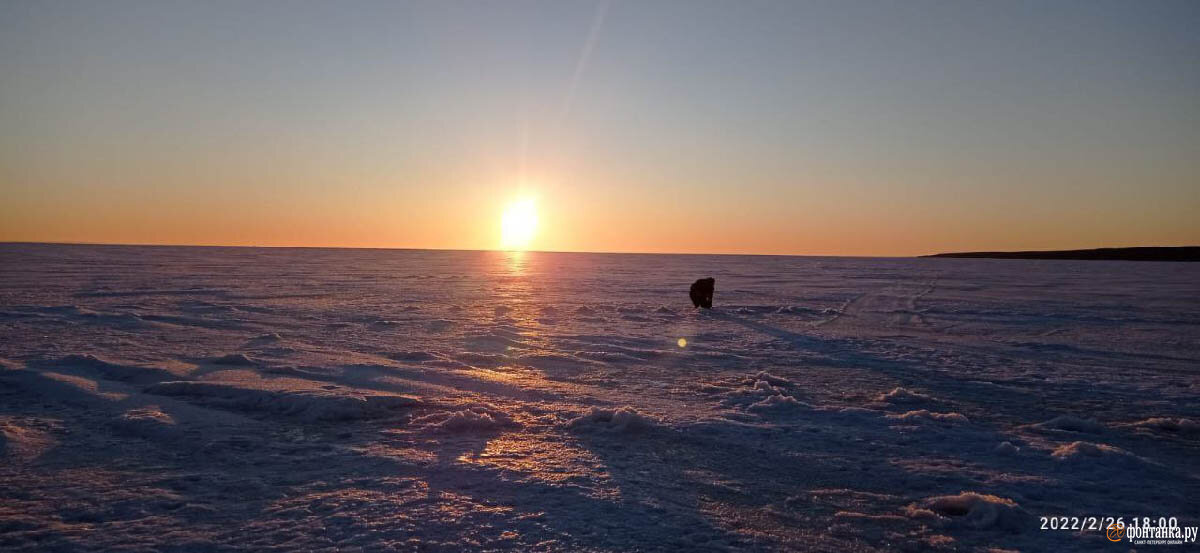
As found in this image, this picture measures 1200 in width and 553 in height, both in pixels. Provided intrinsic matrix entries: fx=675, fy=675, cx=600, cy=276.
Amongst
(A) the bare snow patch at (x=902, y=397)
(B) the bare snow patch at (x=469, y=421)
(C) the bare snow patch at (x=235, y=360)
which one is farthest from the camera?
(C) the bare snow patch at (x=235, y=360)

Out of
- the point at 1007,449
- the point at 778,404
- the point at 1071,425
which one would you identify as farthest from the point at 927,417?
the point at 778,404

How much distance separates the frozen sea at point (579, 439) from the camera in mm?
4055

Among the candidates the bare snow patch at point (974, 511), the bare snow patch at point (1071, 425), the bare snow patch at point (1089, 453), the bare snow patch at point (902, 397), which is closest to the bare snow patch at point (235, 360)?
the bare snow patch at point (902, 397)

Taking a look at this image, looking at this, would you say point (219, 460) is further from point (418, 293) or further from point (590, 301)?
point (418, 293)

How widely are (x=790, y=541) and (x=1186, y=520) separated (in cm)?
261

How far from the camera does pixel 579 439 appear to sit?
5.96 m

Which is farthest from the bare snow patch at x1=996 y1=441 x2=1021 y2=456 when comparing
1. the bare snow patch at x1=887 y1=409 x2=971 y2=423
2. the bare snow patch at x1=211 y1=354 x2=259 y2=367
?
the bare snow patch at x1=211 y1=354 x2=259 y2=367

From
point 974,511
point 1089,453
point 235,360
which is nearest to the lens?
point 974,511

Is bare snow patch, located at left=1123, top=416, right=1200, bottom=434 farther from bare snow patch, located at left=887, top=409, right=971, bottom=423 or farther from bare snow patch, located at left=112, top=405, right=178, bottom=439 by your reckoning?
bare snow patch, located at left=112, top=405, right=178, bottom=439

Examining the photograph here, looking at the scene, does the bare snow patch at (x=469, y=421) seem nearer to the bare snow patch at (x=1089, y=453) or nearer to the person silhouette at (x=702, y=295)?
the bare snow patch at (x=1089, y=453)

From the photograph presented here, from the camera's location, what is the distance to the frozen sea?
4.05 m

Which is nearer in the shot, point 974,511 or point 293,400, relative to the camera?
point 974,511

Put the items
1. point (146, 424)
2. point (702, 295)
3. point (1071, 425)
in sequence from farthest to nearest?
point (702, 295) < point (1071, 425) < point (146, 424)
